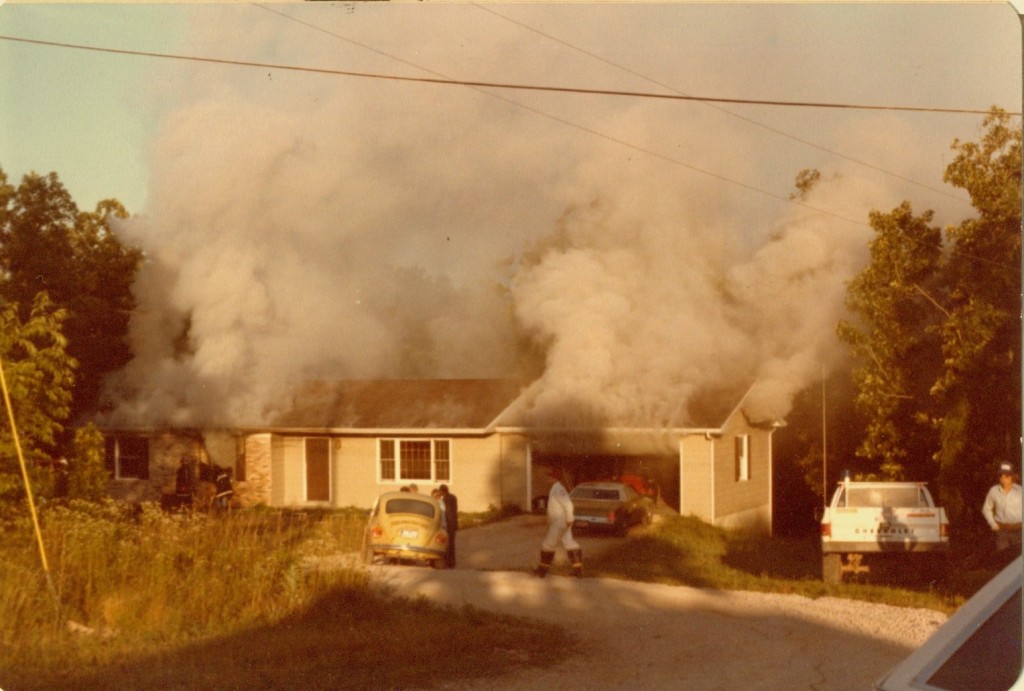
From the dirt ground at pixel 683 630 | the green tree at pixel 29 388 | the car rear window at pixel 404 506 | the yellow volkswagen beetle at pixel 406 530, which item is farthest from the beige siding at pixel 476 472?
the green tree at pixel 29 388

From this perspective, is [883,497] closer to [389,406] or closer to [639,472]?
[389,406]

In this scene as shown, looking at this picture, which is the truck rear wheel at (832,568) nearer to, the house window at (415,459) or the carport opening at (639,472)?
the house window at (415,459)

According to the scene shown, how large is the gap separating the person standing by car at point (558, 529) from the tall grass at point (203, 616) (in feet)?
10.2

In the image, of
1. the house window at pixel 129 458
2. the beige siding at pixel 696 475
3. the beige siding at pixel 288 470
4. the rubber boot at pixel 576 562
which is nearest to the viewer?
the rubber boot at pixel 576 562

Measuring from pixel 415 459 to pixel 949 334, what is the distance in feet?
32.6

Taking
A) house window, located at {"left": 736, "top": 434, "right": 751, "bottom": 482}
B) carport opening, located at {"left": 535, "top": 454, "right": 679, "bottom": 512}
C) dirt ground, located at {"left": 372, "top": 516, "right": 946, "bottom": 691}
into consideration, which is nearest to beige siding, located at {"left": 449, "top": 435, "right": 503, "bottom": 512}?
dirt ground, located at {"left": 372, "top": 516, "right": 946, "bottom": 691}

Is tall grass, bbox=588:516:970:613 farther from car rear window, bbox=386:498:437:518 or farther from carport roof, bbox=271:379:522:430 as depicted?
carport roof, bbox=271:379:522:430

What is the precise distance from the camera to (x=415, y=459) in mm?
20156

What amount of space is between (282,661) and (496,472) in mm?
11697

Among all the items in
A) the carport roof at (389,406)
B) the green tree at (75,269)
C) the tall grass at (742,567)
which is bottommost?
the tall grass at (742,567)

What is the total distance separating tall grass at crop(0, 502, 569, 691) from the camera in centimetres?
862

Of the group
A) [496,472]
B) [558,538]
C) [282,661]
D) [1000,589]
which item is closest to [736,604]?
[558,538]

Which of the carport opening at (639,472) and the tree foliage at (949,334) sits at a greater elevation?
the tree foliage at (949,334)

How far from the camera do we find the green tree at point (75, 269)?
15938mm
